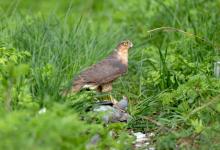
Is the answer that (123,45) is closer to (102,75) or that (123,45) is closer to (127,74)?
(127,74)

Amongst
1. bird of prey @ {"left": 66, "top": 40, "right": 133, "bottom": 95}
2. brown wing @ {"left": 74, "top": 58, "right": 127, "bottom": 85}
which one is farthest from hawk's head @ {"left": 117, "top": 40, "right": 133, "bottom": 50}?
brown wing @ {"left": 74, "top": 58, "right": 127, "bottom": 85}

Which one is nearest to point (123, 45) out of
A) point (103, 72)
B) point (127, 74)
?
point (127, 74)

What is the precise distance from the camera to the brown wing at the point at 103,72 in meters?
7.93

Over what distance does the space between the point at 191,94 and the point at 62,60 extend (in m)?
1.63

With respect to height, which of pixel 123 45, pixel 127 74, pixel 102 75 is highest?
pixel 123 45

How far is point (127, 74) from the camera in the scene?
906 centimetres

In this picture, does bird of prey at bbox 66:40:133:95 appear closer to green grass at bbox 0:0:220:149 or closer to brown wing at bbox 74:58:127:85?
brown wing at bbox 74:58:127:85

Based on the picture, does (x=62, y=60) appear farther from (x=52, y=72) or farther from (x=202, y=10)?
(x=202, y=10)

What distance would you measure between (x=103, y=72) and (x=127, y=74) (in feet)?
3.07

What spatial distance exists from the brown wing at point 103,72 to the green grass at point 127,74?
21cm

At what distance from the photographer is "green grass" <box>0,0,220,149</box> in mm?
5904

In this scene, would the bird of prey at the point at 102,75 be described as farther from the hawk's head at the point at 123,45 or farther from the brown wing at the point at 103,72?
the hawk's head at the point at 123,45

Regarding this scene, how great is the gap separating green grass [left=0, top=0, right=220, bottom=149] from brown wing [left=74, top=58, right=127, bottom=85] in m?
0.21

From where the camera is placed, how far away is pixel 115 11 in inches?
486
